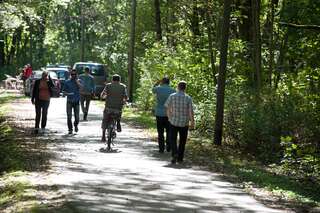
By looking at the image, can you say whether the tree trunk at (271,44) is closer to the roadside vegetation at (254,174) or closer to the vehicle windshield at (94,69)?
the roadside vegetation at (254,174)

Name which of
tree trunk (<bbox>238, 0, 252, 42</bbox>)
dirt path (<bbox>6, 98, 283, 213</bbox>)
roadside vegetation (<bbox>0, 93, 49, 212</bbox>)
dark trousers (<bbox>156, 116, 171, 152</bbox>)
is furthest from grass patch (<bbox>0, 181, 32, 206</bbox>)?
tree trunk (<bbox>238, 0, 252, 42</bbox>)

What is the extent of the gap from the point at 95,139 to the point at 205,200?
363 inches

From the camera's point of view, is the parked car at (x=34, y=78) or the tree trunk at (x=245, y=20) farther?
the parked car at (x=34, y=78)

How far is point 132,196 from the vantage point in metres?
10.9

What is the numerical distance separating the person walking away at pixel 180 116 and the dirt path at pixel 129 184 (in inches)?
19.3

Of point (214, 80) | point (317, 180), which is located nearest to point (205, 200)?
point (317, 180)

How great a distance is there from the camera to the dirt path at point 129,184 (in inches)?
399

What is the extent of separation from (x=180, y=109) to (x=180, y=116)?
0.53ft

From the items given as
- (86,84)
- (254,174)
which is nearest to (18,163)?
(254,174)

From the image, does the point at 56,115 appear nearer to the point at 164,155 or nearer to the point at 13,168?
the point at 164,155

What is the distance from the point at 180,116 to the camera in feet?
49.8

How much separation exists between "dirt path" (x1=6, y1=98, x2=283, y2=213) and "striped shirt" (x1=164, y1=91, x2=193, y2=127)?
1002mm

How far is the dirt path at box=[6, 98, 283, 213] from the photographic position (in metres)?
10.1

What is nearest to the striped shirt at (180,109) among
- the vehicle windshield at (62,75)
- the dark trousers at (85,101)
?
the dark trousers at (85,101)
